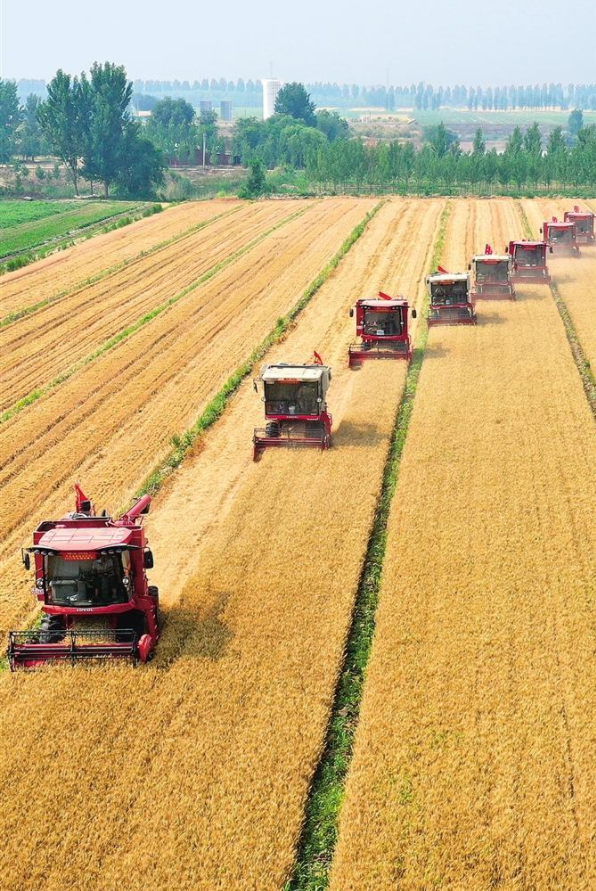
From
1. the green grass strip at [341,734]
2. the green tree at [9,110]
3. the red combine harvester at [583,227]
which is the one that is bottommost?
the green grass strip at [341,734]

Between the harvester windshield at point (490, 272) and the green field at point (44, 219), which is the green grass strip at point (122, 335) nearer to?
the harvester windshield at point (490, 272)

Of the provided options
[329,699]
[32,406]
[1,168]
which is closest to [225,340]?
[32,406]

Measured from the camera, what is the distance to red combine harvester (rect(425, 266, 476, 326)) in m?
37.6

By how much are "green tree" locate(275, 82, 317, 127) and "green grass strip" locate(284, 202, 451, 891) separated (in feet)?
587

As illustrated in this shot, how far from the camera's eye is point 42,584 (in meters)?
15.3

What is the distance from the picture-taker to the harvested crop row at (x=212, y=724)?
11.4 m

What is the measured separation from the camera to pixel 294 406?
2498cm

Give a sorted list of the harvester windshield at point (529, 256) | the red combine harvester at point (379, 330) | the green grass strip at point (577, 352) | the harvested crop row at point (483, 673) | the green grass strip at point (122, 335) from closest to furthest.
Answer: the harvested crop row at point (483, 673)
the green grass strip at point (577, 352)
the green grass strip at point (122, 335)
the red combine harvester at point (379, 330)
the harvester windshield at point (529, 256)

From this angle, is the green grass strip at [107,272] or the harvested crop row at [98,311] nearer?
the harvested crop row at [98,311]

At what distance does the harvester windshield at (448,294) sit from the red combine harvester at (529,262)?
28.3 ft

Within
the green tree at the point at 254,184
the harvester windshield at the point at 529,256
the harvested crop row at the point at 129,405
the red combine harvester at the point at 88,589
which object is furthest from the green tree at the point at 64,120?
the red combine harvester at the point at 88,589

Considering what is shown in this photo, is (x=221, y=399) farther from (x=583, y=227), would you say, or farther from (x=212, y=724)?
(x=583, y=227)

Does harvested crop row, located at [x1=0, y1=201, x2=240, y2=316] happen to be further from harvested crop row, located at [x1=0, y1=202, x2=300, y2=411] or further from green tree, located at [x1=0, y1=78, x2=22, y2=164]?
green tree, located at [x1=0, y1=78, x2=22, y2=164]

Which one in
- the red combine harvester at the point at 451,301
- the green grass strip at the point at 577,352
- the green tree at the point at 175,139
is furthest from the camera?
the green tree at the point at 175,139
